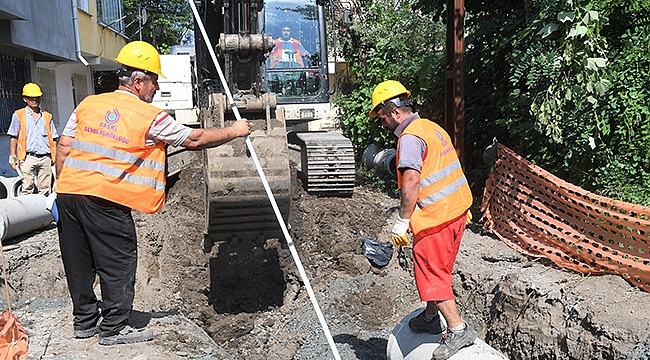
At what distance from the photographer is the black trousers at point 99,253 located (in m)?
4.46

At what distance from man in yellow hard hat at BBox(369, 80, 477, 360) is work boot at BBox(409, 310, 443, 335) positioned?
27 cm

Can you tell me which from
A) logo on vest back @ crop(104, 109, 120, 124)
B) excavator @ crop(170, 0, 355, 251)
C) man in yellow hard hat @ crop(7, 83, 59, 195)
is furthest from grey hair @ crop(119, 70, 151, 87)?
man in yellow hard hat @ crop(7, 83, 59, 195)

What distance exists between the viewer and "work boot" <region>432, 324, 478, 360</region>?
14.3 feet

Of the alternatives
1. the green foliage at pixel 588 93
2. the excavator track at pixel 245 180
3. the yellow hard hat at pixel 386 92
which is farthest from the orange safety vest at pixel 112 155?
the green foliage at pixel 588 93

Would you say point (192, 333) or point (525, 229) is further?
point (525, 229)

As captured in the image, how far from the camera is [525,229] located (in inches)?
263

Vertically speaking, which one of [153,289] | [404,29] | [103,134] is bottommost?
[153,289]

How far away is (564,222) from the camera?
604cm

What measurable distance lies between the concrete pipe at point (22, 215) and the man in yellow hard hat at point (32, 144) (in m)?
0.71

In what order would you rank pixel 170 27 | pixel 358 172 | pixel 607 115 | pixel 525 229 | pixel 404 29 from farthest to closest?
1. pixel 170 27
2. pixel 404 29
3. pixel 358 172
4. pixel 525 229
5. pixel 607 115

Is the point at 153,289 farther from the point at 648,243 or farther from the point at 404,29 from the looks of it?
the point at 404,29

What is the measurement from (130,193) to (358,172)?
25.6 feet

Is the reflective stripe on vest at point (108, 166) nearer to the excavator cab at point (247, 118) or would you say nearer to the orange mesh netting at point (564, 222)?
the excavator cab at point (247, 118)

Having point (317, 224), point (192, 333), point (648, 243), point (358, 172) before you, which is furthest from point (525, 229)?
point (358, 172)
